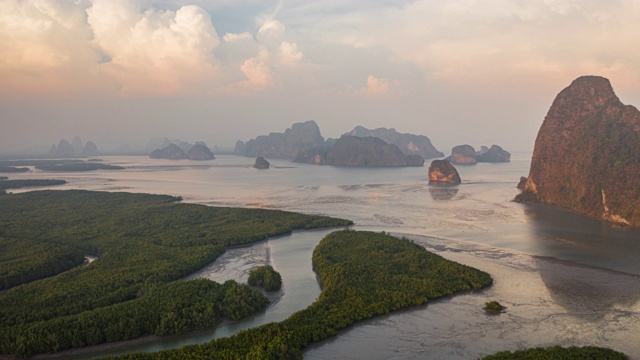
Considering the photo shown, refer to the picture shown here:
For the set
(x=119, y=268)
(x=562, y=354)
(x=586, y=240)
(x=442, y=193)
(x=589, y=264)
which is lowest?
(x=562, y=354)

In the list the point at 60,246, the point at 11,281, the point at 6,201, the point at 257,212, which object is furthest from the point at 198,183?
the point at 11,281

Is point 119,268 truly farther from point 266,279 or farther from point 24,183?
point 24,183

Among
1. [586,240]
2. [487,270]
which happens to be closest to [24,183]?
[487,270]

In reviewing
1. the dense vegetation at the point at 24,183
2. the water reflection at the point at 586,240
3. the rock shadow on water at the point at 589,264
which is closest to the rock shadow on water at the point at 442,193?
the water reflection at the point at 586,240

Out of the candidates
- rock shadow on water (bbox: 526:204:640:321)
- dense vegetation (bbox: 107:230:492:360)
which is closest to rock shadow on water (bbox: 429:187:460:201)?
rock shadow on water (bbox: 526:204:640:321)

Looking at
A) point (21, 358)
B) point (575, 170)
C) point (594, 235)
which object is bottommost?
point (21, 358)

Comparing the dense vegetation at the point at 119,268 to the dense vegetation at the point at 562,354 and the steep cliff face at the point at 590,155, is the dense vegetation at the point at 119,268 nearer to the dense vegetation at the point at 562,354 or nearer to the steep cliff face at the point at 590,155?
the dense vegetation at the point at 562,354

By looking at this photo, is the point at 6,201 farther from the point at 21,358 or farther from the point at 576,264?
the point at 576,264
